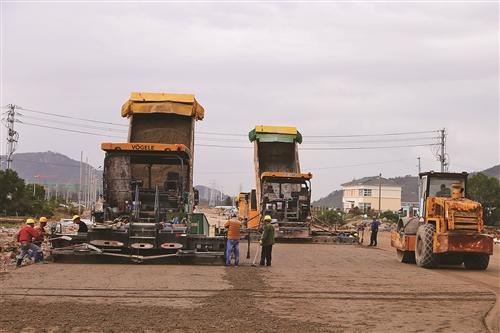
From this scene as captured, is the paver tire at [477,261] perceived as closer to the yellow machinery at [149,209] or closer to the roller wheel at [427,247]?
the roller wheel at [427,247]

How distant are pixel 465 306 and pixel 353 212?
78.4m

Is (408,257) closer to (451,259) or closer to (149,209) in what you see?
(451,259)

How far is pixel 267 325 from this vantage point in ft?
30.1

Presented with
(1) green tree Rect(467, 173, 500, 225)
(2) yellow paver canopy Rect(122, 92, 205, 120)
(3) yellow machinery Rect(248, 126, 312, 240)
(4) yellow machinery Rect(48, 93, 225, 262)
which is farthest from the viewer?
(1) green tree Rect(467, 173, 500, 225)

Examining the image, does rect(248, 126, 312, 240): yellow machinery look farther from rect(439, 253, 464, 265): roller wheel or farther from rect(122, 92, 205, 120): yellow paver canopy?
rect(439, 253, 464, 265): roller wheel

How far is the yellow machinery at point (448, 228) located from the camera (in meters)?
17.6

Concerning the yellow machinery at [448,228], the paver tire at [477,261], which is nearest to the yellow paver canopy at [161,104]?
the yellow machinery at [448,228]

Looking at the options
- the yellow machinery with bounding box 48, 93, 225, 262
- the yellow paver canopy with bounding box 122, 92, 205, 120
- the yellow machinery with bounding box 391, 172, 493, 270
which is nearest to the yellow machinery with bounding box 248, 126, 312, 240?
the yellow paver canopy with bounding box 122, 92, 205, 120

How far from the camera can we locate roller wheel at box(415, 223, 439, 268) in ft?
59.2

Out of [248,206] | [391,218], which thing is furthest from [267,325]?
[391,218]

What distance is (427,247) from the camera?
59.4 feet

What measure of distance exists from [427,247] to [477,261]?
1.59 m

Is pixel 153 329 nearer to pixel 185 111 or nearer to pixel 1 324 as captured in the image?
pixel 1 324

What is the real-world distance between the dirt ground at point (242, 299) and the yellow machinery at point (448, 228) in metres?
0.71
